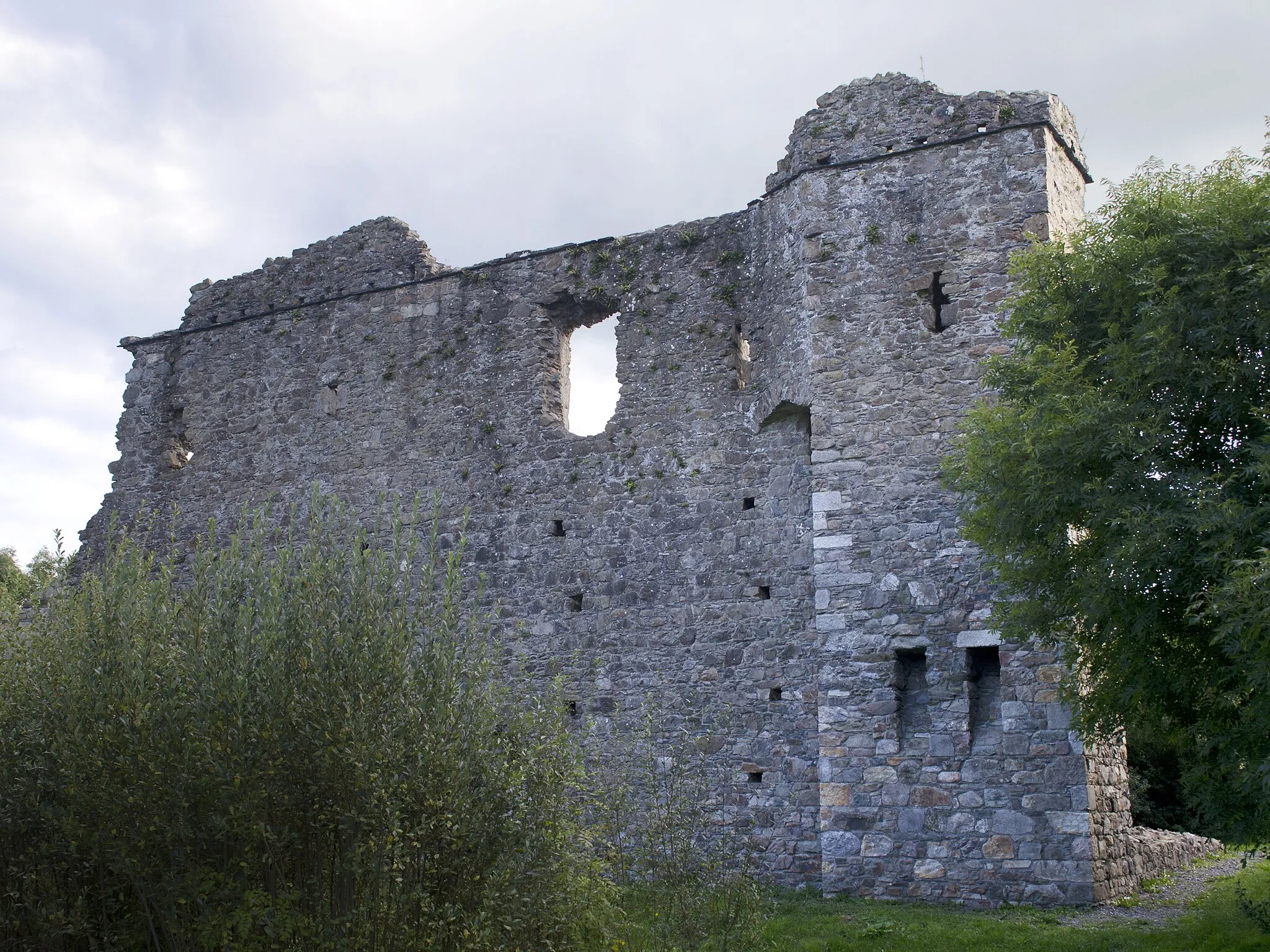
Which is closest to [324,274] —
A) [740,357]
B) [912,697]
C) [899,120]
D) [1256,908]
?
[740,357]

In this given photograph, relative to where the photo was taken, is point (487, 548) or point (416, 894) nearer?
point (416, 894)

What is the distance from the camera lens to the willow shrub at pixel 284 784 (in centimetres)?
814

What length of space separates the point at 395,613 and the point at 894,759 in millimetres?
5274

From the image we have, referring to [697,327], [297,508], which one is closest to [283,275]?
[297,508]

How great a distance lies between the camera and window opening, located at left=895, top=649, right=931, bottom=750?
38.6 feet

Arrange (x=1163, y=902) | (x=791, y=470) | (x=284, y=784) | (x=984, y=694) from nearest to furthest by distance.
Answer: (x=284, y=784) → (x=1163, y=902) → (x=984, y=694) → (x=791, y=470)

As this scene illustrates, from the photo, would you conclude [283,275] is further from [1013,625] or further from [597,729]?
[1013,625]

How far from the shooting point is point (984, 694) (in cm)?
1174

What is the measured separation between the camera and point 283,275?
1791 centimetres

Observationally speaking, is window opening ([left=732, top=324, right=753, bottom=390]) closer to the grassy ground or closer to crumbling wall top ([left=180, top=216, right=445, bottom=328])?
crumbling wall top ([left=180, top=216, right=445, bottom=328])

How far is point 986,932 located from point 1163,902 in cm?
254

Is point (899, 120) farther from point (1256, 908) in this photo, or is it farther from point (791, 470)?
point (1256, 908)

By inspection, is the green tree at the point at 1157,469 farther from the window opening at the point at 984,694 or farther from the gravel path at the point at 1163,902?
the gravel path at the point at 1163,902

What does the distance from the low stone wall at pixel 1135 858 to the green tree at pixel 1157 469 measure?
66.3 inches
